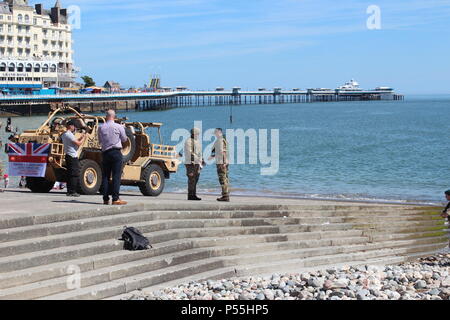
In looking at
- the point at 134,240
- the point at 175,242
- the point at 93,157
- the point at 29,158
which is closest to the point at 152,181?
the point at 93,157

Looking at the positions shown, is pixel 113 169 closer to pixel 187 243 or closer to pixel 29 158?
pixel 187 243

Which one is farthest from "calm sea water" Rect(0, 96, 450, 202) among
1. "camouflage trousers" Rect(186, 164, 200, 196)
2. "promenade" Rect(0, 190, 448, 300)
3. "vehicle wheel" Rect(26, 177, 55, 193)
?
"promenade" Rect(0, 190, 448, 300)

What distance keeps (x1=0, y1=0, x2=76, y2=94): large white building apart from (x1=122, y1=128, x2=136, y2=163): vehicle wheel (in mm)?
122121

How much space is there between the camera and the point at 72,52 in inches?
6708

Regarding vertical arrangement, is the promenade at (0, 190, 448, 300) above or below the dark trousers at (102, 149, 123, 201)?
below

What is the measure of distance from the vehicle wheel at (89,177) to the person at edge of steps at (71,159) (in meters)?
0.22

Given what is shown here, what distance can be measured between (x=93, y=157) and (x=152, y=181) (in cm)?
193

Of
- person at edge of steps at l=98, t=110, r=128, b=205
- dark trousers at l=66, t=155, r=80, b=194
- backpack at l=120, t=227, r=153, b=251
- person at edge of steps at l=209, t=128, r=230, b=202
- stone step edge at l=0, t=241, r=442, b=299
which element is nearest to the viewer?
stone step edge at l=0, t=241, r=442, b=299

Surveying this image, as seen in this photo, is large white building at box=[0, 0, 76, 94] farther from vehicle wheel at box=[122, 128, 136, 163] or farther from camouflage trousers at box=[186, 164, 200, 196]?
camouflage trousers at box=[186, 164, 200, 196]

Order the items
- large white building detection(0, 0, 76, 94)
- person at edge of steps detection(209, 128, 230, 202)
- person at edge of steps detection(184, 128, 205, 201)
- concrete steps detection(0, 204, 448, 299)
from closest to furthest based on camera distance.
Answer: concrete steps detection(0, 204, 448, 299), person at edge of steps detection(209, 128, 230, 202), person at edge of steps detection(184, 128, 205, 201), large white building detection(0, 0, 76, 94)

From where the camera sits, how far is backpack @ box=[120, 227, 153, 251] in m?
10.4

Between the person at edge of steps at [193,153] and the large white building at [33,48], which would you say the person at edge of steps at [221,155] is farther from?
the large white building at [33,48]
